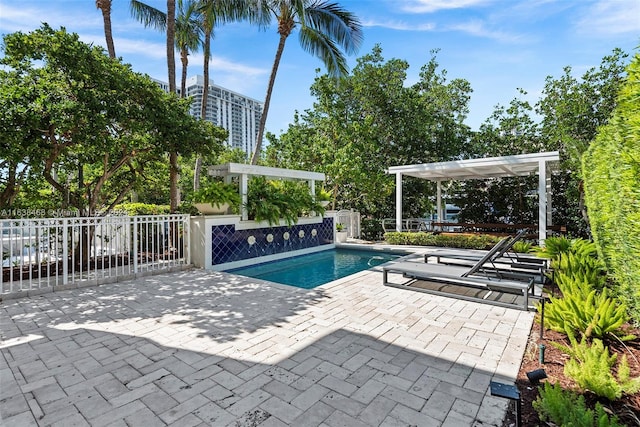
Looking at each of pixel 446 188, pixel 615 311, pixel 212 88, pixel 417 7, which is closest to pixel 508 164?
pixel 417 7

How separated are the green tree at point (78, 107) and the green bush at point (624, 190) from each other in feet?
29.0

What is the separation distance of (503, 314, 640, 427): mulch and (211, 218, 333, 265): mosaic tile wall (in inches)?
310

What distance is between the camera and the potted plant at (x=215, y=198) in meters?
9.41

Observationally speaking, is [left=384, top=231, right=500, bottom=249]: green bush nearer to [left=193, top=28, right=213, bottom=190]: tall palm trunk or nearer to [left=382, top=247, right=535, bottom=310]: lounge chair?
[left=382, top=247, right=535, bottom=310]: lounge chair

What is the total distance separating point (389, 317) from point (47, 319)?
17.8 feet

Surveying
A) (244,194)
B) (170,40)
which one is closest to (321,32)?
(170,40)

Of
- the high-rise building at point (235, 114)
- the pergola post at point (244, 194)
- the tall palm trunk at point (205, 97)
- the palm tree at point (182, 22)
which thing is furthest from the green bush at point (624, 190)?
the high-rise building at point (235, 114)

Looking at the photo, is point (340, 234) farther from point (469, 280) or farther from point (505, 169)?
point (469, 280)

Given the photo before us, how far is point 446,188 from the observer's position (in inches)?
753

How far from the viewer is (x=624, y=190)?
3.38 metres

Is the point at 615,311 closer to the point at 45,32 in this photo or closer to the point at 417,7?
the point at 417,7

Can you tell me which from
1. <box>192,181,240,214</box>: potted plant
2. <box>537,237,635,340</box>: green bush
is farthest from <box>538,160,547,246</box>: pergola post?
<box>192,181,240,214</box>: potted plant

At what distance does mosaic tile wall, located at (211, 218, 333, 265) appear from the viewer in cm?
958

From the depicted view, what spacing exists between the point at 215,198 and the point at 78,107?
12.5 feet
